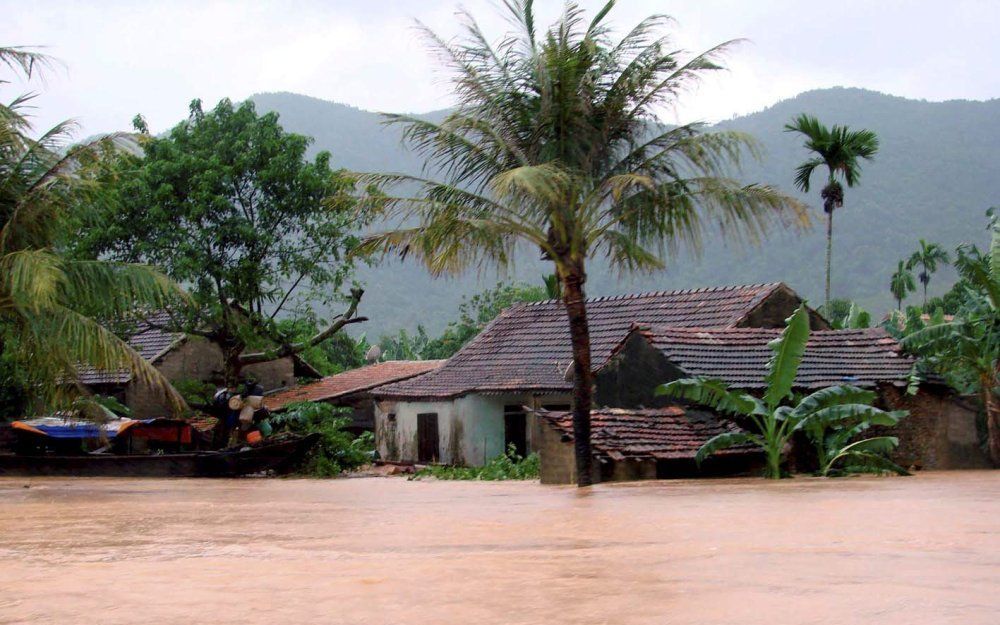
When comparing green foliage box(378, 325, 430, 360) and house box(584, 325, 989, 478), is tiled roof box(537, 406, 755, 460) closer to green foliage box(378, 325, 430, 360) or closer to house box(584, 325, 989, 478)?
house box(584, 325, 989, 478)

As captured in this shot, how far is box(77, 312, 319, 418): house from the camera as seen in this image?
104 ft

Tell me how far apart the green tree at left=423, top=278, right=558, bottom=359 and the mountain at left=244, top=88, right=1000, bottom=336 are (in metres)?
15.5

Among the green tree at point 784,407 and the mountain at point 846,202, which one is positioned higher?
the mountain at point 846,202

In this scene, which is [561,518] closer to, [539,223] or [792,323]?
[539,223]

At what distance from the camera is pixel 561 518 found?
31.4ft

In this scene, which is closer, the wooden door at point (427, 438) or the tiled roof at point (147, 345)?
the wooden door at point (427, 438)

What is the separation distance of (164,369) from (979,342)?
69.2 feet

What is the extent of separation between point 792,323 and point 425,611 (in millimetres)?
12359

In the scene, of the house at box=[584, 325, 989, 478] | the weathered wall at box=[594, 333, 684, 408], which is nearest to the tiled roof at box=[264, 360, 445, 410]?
the weathered wall at box=[594, 333, 684, 408]

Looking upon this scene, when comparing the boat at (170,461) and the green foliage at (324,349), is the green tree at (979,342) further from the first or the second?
the green foliage at (324,349)

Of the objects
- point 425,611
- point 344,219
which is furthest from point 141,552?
point 344,219

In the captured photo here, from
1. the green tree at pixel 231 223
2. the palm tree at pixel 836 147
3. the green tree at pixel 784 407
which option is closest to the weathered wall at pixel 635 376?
the green tree at pixel 784 407

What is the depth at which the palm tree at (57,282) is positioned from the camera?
15562 mm

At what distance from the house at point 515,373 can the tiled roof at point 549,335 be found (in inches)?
1.1
